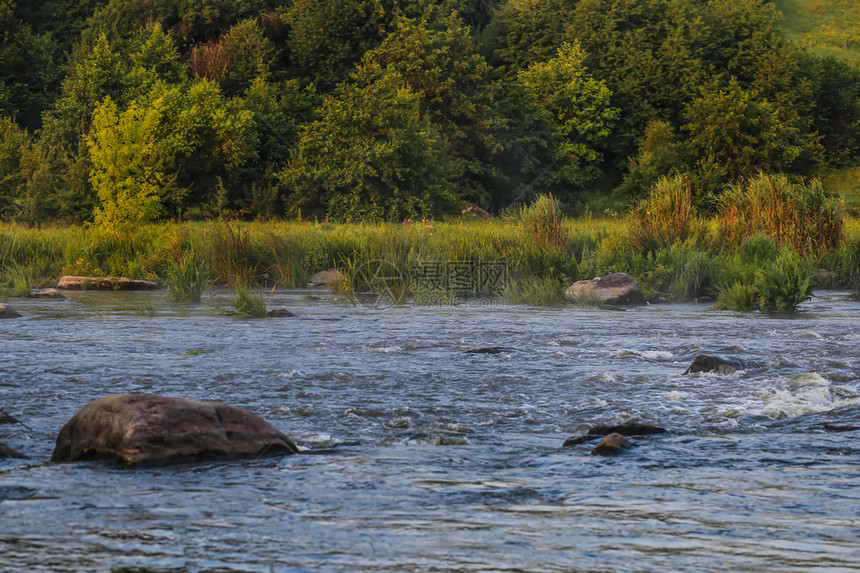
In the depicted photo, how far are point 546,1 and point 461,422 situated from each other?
5616cm

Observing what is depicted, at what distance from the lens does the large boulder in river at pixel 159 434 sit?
5.23 m

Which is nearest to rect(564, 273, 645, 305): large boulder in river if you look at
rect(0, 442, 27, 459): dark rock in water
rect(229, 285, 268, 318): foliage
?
rect(229, 285, 268, 318): foliage

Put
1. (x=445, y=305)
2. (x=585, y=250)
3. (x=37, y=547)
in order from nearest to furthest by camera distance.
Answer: (x=37, y=547) → (x=445, y=305) → (x=585, y=250)

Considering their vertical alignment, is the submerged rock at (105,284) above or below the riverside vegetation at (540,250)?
below

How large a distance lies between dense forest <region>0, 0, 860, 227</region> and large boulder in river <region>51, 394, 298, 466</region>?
16729 millimetres

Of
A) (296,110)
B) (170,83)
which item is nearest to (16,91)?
(170,83)

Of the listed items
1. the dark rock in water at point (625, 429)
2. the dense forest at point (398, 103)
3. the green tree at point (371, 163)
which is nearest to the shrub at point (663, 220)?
the dense forest at point (398, 103)

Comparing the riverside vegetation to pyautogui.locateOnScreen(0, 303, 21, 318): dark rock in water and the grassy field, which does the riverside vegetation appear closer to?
pyautogui.locateOnScreen(0, 303, 21, 318): dark rock in water

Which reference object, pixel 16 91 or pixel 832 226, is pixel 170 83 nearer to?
pixel 16 91

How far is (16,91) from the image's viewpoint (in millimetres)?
45656

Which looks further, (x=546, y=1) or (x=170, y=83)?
(x=546, y=1)

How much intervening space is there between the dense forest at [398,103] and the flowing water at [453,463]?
45.4 ft

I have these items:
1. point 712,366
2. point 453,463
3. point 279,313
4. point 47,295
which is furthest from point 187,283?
point 453,463

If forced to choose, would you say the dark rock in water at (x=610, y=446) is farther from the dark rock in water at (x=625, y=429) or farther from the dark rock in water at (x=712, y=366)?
the dark rock in water at (x=712, y=366)
